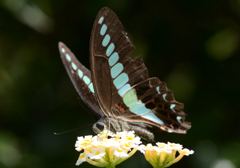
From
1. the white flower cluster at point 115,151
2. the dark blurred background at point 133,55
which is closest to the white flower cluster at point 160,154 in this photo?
the white flower cluster at point 115,151

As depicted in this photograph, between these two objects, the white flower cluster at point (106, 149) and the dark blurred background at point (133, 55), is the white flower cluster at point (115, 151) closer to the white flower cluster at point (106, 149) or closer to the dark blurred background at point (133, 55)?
the white flower cluster at point (106, 149)

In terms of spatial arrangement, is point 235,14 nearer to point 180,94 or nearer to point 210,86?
point 210,86

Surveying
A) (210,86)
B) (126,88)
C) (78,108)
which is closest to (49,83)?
(78,108)

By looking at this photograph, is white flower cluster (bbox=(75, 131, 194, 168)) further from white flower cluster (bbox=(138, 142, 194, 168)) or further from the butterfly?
the butterfly

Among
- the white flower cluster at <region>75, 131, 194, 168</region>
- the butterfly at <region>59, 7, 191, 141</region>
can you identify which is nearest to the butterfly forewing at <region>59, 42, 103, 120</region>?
the butterfly at <region>59, 7, 191, 141</region>

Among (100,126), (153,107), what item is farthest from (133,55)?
(100,126)
